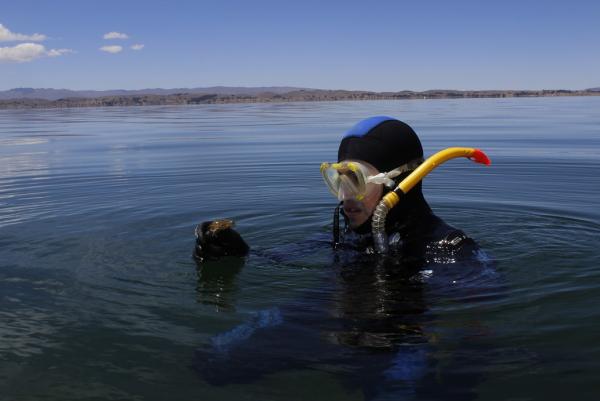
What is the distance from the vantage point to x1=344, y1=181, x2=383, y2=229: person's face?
4.30 meters

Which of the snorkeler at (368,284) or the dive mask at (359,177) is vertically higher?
the dive mask at (359,177)

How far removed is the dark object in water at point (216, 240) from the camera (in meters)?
4.50

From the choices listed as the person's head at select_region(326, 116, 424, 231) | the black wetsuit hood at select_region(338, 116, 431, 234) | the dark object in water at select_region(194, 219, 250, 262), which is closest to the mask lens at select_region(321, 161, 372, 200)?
the person's head at select_region(326, 116, 424, 231)

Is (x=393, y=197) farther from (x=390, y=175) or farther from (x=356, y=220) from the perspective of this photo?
(x=356, y=220)

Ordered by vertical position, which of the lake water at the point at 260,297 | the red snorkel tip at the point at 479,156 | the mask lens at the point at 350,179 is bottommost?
the lake water at the point at 260,297

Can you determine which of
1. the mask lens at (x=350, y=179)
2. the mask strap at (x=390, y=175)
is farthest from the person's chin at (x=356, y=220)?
the mask strap at (x=390, y=175)

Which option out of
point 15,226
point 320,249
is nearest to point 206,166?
point 15,226

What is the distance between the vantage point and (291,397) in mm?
3004

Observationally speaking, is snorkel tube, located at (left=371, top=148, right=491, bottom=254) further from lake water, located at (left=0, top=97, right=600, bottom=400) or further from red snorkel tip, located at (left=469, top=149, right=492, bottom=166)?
lake water, located at (left=0, top=97, right=600, bottom=400)

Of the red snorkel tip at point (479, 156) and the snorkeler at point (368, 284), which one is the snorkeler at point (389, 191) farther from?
the red snorkel tip at point (479, 156)

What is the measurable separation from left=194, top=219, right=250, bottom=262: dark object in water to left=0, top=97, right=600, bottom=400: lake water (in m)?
0.18

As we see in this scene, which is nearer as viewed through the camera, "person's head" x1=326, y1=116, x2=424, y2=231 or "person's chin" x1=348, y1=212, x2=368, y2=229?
"person's head" x1=326, y1=116, x2=424, y2=231

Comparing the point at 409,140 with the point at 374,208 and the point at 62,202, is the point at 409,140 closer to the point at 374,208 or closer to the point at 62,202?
the point at 374,208

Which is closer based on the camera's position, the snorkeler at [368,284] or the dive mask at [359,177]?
the snorkeler at [368,284]
